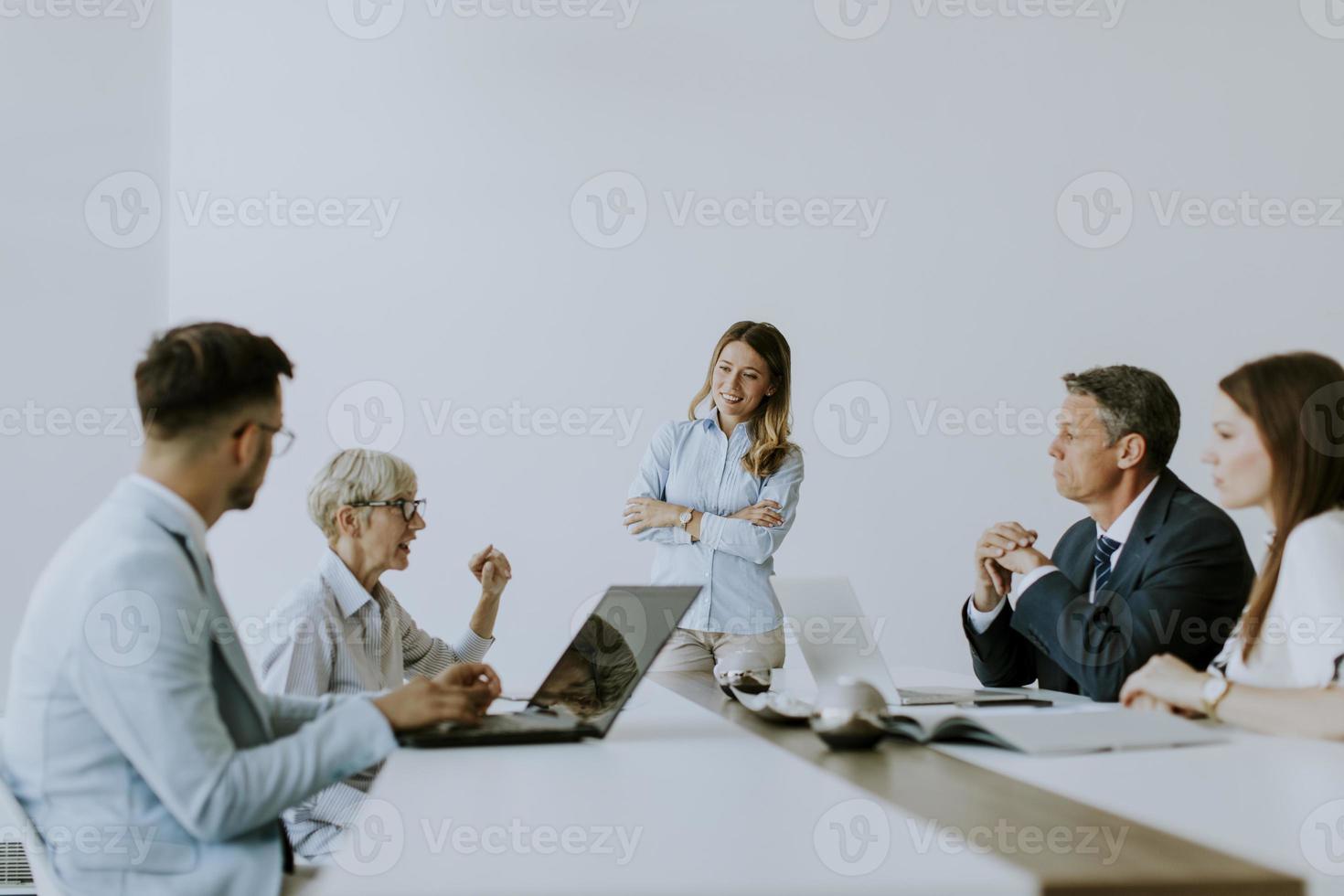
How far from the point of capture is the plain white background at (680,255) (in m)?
4.56

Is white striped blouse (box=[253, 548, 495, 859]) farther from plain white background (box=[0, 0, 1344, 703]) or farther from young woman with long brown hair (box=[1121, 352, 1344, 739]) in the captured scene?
plain white background (box=[0, 0, 1344, 703])

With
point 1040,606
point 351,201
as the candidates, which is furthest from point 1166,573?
point 351,201

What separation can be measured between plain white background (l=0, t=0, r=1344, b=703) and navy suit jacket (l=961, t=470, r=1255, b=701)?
2.29 m

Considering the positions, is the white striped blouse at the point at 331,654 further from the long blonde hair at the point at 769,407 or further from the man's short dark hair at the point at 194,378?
the long blonde hair at the point at 769,407

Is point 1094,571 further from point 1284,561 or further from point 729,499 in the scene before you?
point 729,499

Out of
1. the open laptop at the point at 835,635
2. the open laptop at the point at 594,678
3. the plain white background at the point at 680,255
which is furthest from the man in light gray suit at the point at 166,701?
the plain white background at the point at 680,255

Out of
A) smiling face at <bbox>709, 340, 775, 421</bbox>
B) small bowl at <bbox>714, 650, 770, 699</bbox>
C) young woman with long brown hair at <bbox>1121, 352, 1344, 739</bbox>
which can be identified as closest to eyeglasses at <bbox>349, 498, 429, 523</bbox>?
small bowl at <bbox>714, 650, 770, 699</bbox>

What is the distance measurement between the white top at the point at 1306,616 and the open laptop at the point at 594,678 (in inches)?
35.4

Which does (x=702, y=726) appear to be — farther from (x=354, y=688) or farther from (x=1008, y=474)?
(x=1008, y=474)

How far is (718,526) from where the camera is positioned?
3.44 meters

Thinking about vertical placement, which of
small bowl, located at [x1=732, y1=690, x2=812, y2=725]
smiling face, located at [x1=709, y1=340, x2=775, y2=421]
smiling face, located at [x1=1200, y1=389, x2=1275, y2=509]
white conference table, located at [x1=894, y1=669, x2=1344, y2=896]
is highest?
smiling face, located at [x1=709, y1=340, x2=775, y2=421]

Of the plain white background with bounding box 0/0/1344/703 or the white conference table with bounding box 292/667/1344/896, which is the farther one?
the plain white background with bounding box 0/0/1344/703

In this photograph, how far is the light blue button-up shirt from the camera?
3.43 meters

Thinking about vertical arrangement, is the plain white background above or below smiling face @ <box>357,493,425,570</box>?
above
